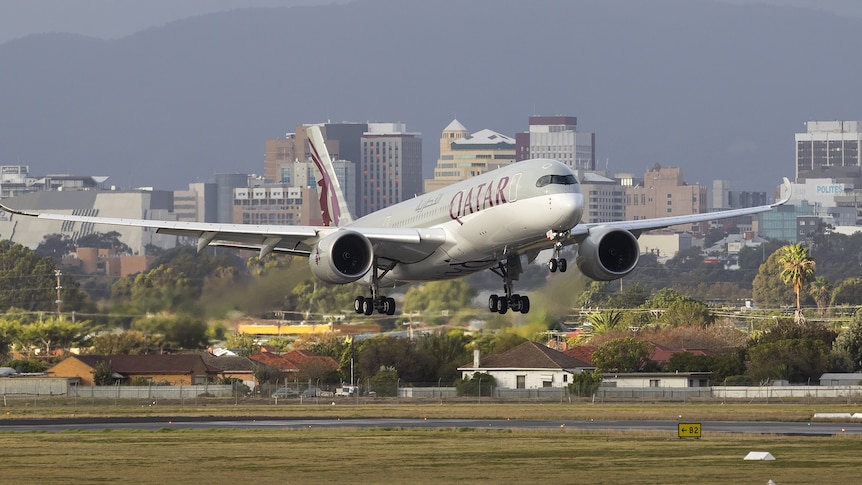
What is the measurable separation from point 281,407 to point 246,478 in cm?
4475

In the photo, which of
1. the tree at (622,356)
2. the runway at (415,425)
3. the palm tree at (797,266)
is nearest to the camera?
the runway at (415,425)

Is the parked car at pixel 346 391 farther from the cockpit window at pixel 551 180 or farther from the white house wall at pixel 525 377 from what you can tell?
the cockpit window at pixel 551 180

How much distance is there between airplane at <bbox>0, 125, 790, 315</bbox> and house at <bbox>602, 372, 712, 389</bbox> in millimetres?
43218

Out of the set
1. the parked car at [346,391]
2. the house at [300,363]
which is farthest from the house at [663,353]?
the parked car at [346,391]

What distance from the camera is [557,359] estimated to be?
391 ft

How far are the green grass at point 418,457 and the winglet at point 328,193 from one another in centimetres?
1423

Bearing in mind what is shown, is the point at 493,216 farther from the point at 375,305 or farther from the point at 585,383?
the point at 585,383

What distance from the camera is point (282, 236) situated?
233ft

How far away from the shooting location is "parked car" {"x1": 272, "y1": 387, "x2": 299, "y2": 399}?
355 feet

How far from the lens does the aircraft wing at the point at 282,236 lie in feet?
221

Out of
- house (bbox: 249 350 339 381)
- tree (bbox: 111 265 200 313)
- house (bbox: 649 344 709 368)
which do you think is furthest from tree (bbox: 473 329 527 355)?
tree (bbox: 111 265 200 313)

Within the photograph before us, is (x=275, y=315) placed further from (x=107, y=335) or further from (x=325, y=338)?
(x=325, y=338)

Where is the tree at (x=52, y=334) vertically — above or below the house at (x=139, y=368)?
above

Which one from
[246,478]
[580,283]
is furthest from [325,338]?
[246,478]
